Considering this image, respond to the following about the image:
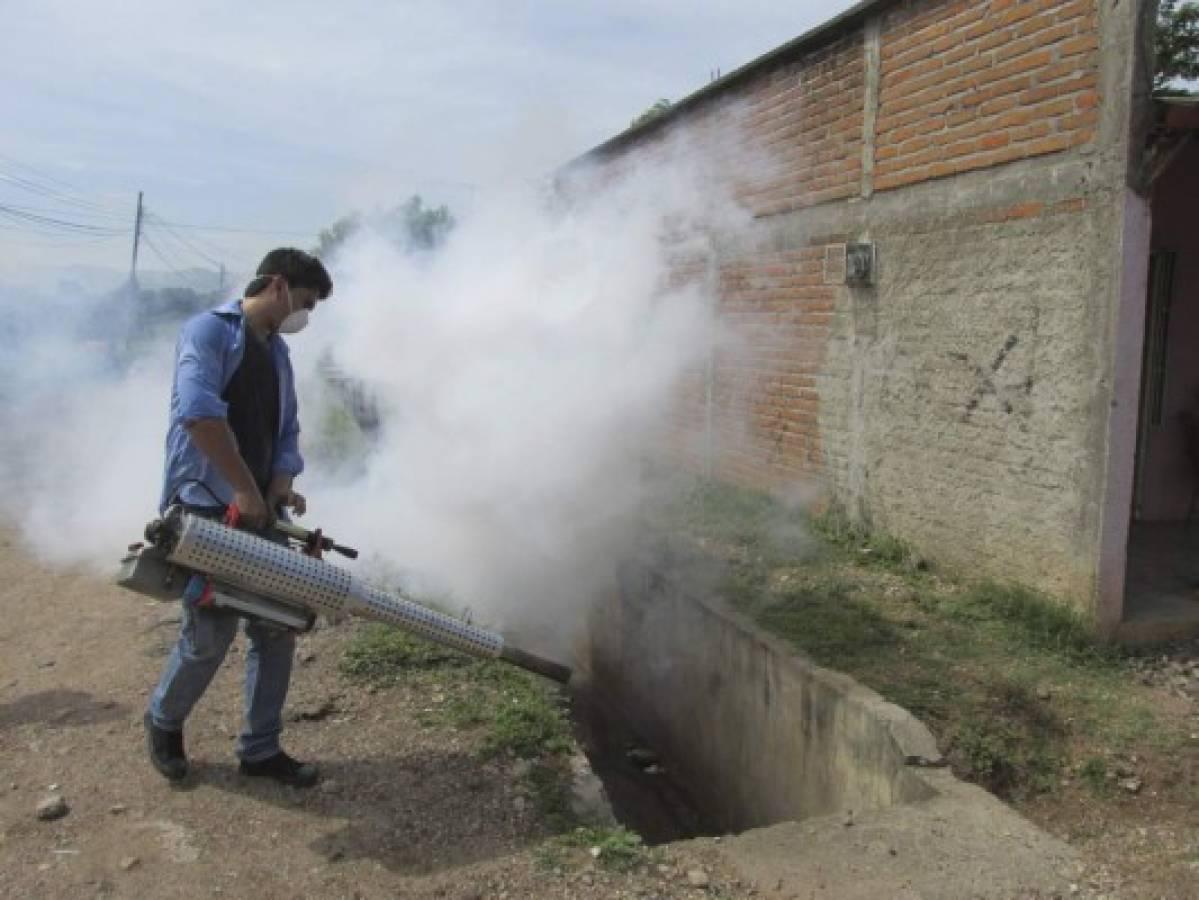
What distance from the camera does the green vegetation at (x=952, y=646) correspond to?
3.76 m

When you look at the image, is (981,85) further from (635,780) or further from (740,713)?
(635,780)

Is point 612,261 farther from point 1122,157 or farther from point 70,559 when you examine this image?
point 70,559

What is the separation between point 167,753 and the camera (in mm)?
3314

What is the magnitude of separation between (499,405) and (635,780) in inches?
106

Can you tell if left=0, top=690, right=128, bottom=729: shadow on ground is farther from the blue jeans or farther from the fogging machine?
the fogging machine

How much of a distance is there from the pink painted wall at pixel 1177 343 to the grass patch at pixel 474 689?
4853 mm

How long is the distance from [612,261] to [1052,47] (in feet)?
12.0

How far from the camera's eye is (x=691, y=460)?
8.68 meters

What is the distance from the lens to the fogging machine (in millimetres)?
2939

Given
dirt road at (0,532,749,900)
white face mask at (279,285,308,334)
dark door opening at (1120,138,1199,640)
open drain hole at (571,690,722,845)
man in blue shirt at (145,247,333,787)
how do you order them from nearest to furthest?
dirt road at (0,532,749,900) → man in blue shirt at (145,247,333,787) → white face mask at (279,285,308,334) → open drain hole at (571,690,722,845) → dark door opening at (1120,138,1199,640)

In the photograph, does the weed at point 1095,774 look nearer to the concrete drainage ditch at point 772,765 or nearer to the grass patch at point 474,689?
the concrete drainage ditch at point 772,765

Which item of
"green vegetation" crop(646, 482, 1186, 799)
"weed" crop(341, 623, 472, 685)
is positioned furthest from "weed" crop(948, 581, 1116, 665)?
"weed" crop(341, 623, 472, 685)

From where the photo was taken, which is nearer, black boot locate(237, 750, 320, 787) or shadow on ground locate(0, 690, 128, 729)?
black boot locate(237, 750, 320, 787)

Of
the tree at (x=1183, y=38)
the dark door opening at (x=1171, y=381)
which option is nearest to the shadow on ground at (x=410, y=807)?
the dark door opening at (x=1171, y=381)
